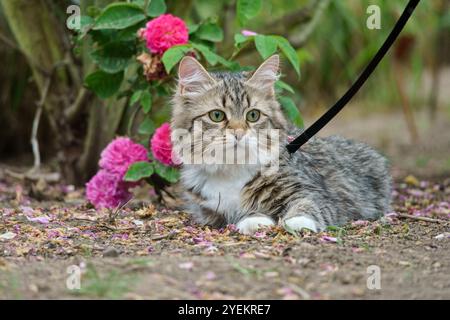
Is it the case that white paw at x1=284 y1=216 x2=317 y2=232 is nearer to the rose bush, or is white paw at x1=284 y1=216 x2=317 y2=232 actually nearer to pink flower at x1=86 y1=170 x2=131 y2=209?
the rose bush

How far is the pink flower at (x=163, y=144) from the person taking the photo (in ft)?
12.9

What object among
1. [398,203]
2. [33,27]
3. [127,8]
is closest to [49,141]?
[33,27]

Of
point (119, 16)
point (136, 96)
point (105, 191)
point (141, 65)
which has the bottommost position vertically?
point (105, 191)

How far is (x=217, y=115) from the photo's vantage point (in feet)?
11.4

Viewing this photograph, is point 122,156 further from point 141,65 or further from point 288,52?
point 288,52

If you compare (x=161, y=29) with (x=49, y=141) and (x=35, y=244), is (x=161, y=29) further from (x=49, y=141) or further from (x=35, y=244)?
(x=49, y=141)

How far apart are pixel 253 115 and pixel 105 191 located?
1.12 meters

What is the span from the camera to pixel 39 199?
4582 millimetres

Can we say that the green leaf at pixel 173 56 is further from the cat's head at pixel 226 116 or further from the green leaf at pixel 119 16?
the green leaf at pixel 119 16

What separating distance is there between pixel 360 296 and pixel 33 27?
3334mm

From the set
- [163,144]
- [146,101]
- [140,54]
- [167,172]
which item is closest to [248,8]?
[140,54]

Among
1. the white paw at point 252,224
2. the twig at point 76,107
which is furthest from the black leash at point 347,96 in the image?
the twig at point 76,107

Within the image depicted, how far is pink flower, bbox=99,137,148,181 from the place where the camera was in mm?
4102

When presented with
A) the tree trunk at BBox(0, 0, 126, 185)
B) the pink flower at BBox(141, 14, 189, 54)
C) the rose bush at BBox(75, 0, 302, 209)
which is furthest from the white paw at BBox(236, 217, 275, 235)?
the tree trunk at BBox(0, 0, 126, 185)
